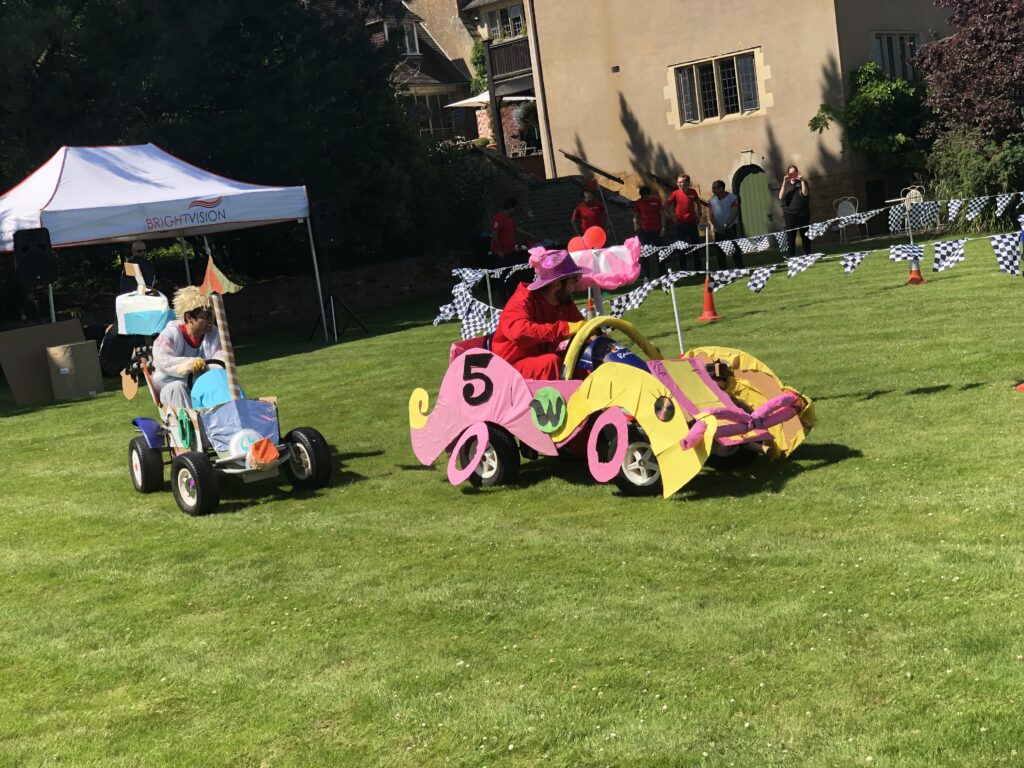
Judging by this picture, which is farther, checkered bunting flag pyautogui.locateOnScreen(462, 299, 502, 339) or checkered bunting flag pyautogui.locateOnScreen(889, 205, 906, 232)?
checkered bunting flag pyautogui.locateOnScreen(889, 205, 906, 232)

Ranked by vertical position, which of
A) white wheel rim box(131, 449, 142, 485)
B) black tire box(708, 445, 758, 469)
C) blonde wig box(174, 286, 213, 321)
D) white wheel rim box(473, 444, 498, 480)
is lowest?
black tire box(708, 445, 758, 469)

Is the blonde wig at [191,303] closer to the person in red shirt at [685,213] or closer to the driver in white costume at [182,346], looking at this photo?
the driver in white costume at [182,346]

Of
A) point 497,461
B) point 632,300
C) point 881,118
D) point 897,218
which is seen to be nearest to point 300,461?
point 497,461

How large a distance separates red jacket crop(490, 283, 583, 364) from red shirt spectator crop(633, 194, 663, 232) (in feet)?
44.3

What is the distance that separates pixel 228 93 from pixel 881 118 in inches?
578

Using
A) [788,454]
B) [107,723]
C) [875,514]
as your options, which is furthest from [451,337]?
[107,723]

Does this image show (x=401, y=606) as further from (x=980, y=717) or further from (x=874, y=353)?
(x=874, y=353)

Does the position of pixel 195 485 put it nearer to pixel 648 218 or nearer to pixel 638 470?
pixel 638 470

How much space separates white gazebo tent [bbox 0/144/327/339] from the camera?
57.0 ft

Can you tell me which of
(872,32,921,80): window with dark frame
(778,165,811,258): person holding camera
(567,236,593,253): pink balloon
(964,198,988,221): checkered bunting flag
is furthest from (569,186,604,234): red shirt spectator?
(567,236,593,253): pink balloon

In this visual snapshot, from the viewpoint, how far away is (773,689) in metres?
4.65

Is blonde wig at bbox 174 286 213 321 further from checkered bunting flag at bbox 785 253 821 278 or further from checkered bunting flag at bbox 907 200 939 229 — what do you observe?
checkered bunting flag at bbox 907 200 939 229

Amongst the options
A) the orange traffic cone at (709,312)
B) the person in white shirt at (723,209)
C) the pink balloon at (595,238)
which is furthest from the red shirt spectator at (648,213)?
the pink balloon at (595,238)

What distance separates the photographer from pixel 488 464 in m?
8.83
